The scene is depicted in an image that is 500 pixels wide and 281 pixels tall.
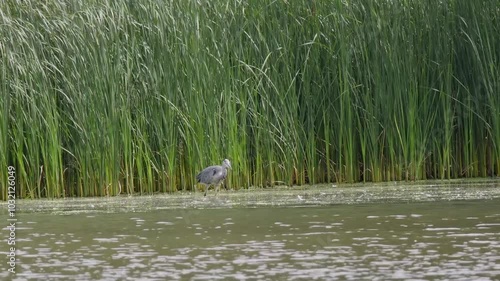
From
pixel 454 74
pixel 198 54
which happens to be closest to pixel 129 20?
pixel 198 54

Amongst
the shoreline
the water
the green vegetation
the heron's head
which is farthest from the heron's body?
the water

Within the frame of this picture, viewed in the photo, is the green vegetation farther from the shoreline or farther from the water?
the water

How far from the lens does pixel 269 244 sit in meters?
6.66

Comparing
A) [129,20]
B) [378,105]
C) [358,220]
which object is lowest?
[358,220]

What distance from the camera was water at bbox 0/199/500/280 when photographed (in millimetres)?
5723

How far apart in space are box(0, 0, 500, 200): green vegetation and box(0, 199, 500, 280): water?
138 centimetres

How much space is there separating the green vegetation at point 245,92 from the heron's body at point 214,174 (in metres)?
0.49

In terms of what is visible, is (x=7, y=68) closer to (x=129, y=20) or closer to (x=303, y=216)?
(x=129, y=20)

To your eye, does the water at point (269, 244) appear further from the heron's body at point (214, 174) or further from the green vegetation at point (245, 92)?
the green vegetation at point (245, 92)

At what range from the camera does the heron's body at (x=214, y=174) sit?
9.28m

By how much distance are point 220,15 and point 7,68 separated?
6.46 feet

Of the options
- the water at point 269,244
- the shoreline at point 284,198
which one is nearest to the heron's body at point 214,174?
the shoreline at point 284,198

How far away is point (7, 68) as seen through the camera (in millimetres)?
9703

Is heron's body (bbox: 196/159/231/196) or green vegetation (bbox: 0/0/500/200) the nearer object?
heron's body (bbox: 196/159/231/196)
